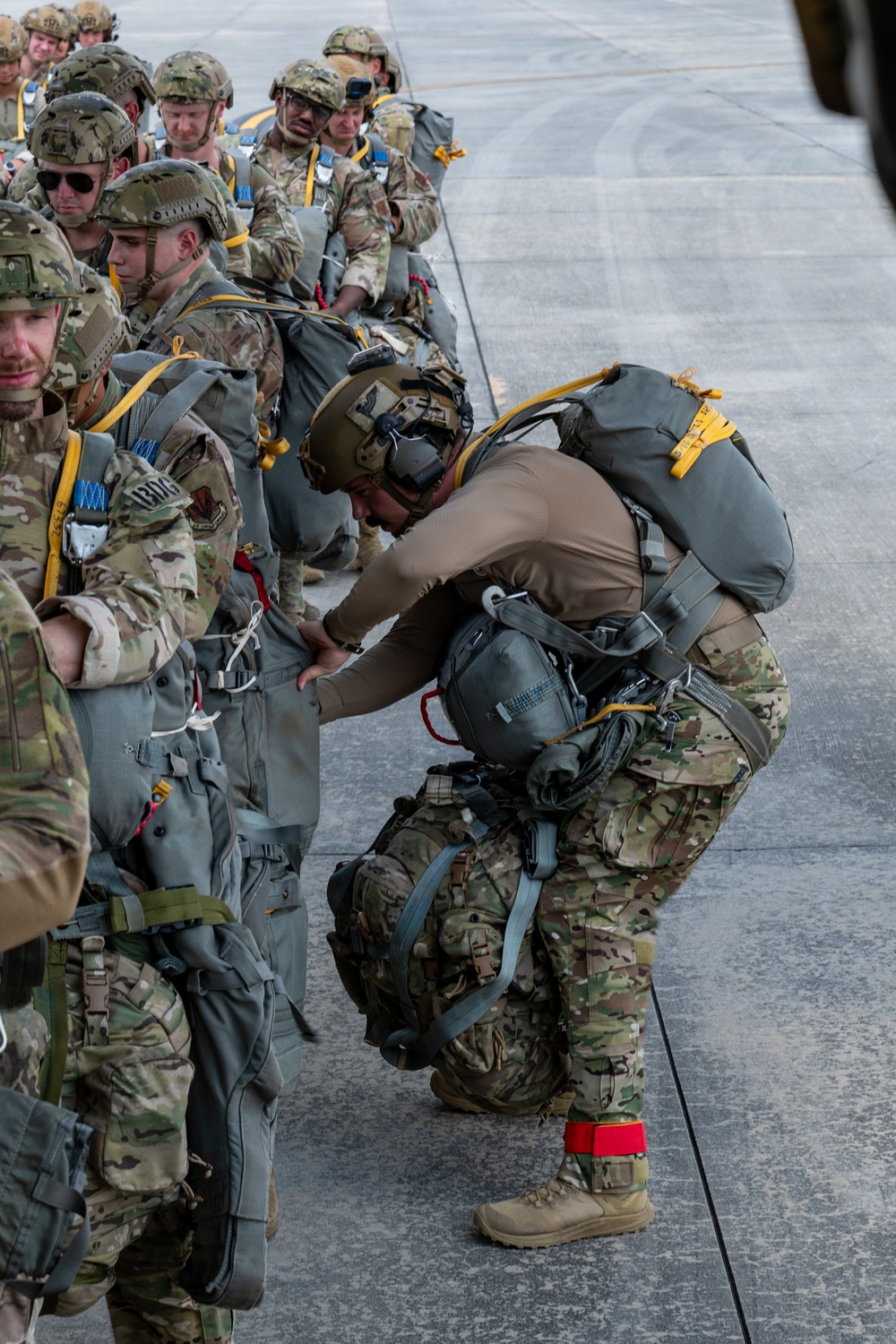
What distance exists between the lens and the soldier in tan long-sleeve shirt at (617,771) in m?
3.58

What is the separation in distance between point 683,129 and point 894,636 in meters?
15.0

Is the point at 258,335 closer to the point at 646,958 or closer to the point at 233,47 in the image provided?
the point at 646,958

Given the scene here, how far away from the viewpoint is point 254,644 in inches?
148

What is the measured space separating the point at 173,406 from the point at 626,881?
4.98ft

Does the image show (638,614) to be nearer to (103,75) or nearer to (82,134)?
(82,134)

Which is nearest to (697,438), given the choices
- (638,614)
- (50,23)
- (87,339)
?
(638,614)

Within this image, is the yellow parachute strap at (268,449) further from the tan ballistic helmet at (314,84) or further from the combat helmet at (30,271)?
the tan ballistic helmet at (314,84)

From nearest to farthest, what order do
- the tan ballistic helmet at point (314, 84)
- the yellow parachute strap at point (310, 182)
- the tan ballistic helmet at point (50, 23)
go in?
1. the yellow parachute strap at point (310, 182)
2. the tan ballistic helmet at point (314, 84)
3. the tan ballistic helmet at point (50, 23)

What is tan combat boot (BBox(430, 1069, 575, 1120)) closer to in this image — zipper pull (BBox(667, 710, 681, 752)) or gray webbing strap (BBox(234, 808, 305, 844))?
gray webbing strap (BBox(234, 808, 305, 844))

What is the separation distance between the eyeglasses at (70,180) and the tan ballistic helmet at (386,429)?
223 cm

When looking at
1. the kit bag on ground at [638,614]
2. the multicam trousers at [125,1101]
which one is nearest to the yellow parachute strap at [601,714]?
the kit bag on ground at [638,614]

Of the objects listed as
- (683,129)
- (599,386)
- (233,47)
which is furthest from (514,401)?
(233,47)

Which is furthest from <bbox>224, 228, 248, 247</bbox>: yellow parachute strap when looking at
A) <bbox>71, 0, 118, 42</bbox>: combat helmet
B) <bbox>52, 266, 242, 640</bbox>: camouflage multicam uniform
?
<bbox>71, 0, 118, 42</bbox>: combat helmet

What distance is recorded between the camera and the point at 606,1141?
3.62 meters
